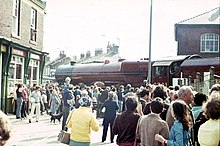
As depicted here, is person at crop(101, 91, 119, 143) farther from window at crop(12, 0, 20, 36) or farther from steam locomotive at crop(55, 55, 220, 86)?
steam locomotive at crop(55, 55, 220, 86)

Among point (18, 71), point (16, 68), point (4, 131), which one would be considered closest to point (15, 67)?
point (16, 68)

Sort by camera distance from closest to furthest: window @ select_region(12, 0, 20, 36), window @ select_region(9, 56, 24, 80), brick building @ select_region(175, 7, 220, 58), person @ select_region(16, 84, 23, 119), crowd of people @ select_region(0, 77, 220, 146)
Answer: crowd of people @ select_region(0, 77, 220, 146) < person @ select_region(16, 84, 23, 119) < window @ select_region(9, 56, 24, 80) < window @ select_region(12, 0, 20, 36) < brick building @ select_region(175, 7, 220, 58)

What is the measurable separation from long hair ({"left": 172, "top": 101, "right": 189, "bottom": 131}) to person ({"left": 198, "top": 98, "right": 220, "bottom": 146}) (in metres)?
0.85

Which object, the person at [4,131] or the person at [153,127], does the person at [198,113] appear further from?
the person at [4,131]

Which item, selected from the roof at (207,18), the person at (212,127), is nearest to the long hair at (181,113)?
the person at (212,127)

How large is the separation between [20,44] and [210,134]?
18643 mm

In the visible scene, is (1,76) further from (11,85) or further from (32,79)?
(32,79)

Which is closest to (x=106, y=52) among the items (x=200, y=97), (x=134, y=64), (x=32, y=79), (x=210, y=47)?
(x=210, y=47)

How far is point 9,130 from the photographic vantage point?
3.28 metres

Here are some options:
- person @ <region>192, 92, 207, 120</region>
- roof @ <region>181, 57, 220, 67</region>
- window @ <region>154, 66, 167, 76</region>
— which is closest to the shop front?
window @ <region>154, 66, 167, 76</region>

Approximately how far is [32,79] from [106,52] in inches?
1989

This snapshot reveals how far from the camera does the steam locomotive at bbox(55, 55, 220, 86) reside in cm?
2767

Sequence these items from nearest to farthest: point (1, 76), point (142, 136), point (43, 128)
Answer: point (142, 136), point (43, 128), point (1, 76)

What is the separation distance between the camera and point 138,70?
3188 cm
